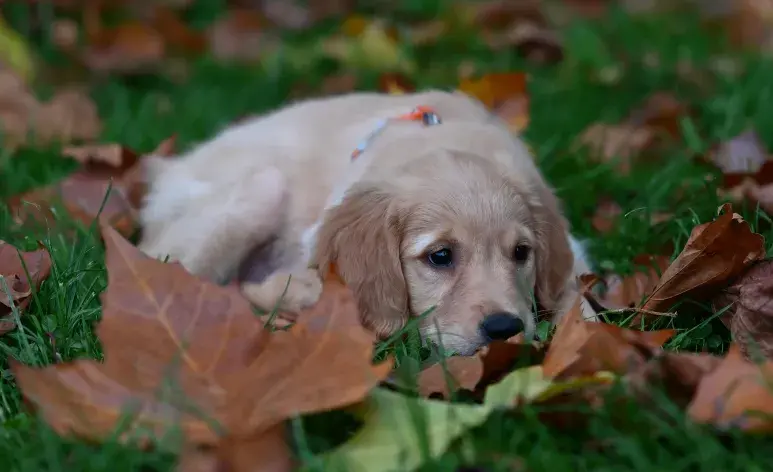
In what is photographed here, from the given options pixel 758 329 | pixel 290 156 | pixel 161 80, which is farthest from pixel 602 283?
pixel 161 80

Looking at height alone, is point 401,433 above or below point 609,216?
above

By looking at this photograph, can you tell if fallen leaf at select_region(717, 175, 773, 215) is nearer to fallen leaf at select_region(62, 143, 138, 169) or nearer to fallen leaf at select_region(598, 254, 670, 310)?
fallen leaf at select_region(598, 254, 670, 310)

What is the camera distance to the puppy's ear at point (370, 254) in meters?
2.74

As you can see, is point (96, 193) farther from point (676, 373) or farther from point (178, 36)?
point (178, 36)

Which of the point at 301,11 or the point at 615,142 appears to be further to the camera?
the point at 301,11

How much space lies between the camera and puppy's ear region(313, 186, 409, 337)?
8.99 ft

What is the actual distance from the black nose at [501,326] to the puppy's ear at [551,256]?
48 centimetres

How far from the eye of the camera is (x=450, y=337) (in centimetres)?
257

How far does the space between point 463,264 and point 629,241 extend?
0.72 metres

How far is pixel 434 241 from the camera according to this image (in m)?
2.78

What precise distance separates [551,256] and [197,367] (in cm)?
140

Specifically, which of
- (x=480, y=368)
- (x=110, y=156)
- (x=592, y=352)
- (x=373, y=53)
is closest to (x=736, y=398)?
(x=592, y=352)

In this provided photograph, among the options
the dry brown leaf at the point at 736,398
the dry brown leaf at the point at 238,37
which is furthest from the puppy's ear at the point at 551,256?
the dry brown leaf at the point at 238,37

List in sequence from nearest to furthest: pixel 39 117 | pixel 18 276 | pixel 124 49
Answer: pixel 18 276
pixel 39 117
pixel 124 49
